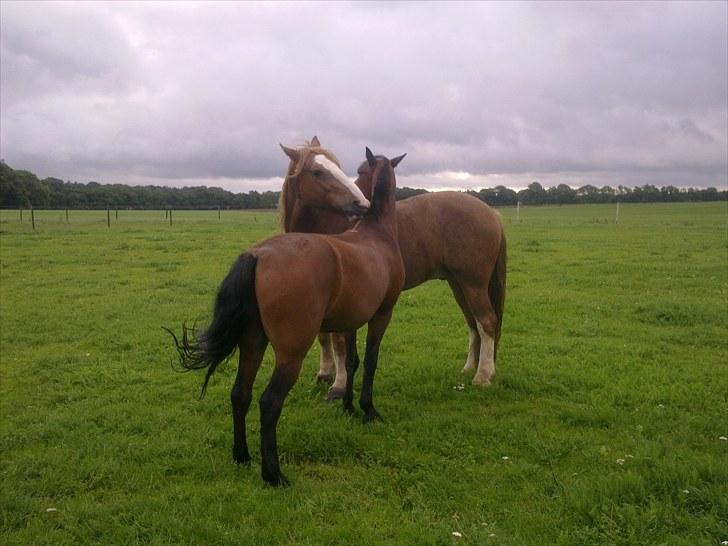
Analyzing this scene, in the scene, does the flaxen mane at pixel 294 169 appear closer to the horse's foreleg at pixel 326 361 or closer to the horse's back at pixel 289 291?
the horse's foreleg at pixel 326 361

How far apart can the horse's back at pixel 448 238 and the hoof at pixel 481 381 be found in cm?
102

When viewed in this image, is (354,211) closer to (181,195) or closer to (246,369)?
(246,369)

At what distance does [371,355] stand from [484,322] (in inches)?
65.2

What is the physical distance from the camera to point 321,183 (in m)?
4.89

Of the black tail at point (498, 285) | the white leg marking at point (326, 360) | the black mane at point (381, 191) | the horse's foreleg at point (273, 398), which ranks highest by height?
the black mane at point (381, 191)

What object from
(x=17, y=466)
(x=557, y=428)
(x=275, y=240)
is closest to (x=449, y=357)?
(x=557, y=428)

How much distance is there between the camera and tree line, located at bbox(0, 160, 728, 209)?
48.8 meters

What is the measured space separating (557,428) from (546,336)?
3.21 m

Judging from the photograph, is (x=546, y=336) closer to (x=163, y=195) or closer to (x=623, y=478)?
(x=623, y=478)

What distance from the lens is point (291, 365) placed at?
3.59 m

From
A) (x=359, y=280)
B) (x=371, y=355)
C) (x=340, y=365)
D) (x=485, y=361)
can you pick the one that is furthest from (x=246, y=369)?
(x=485, y=361)

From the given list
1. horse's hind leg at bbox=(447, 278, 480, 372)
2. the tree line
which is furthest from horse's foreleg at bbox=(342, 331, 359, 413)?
the tree line

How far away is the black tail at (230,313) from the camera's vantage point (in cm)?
355

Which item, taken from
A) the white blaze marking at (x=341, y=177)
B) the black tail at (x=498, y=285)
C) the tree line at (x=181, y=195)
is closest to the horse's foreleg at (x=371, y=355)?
the white blaze marking at (x=341, y=177)
